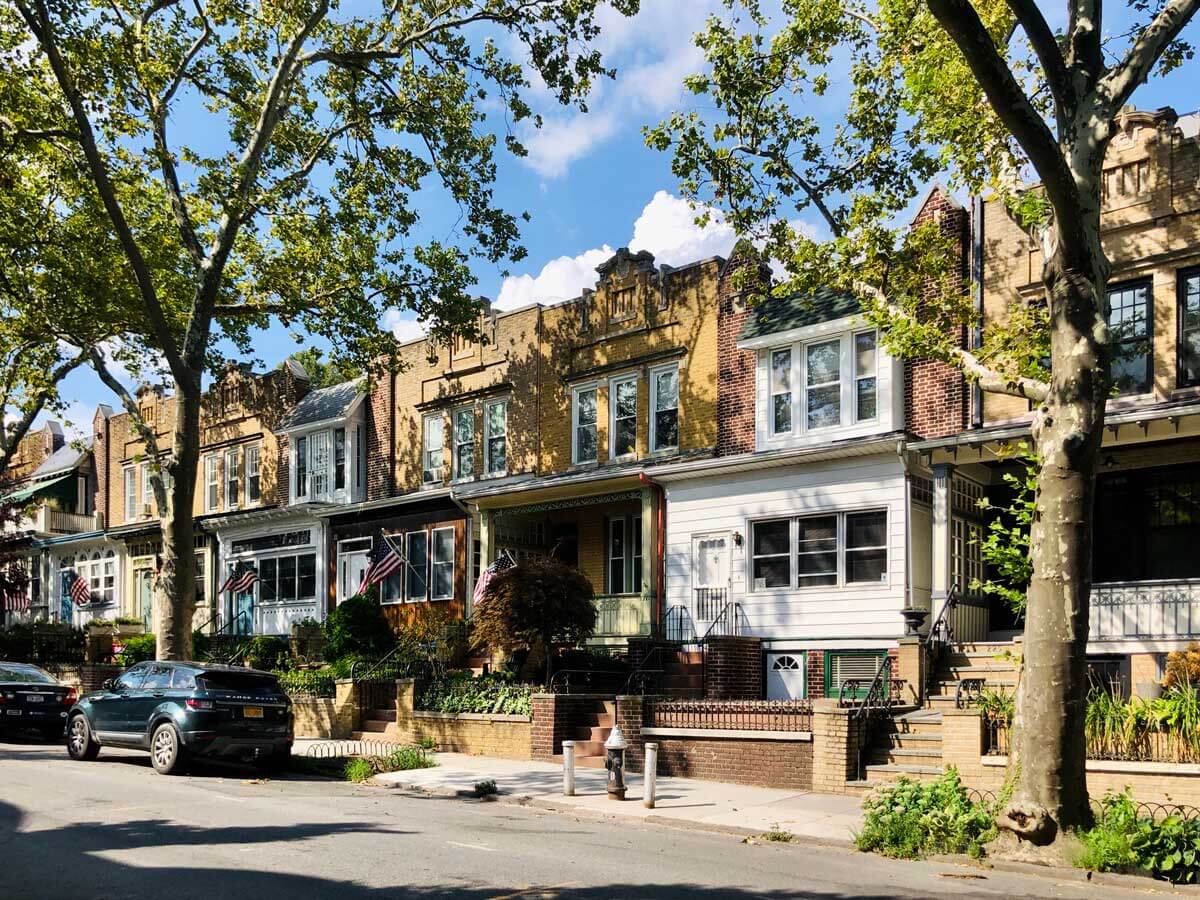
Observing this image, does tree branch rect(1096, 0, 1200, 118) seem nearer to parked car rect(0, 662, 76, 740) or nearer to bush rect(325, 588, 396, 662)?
parked car rect(0, 662, 76, 740)

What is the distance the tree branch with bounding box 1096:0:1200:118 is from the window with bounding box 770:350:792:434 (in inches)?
456

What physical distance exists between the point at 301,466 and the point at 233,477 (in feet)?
13.3

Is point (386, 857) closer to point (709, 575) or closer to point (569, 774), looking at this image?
point (569, 774)

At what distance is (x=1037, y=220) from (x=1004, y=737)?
605cm

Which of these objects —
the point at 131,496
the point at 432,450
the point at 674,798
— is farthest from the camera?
the point at 131,496

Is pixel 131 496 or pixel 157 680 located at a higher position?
pixel 131 496

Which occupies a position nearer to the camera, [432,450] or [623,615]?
[623,615]

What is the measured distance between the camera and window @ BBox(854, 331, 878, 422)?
21.3 meters

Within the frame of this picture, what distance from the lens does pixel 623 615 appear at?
24141 mm

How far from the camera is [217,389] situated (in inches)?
1480

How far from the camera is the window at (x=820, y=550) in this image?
67.9ft

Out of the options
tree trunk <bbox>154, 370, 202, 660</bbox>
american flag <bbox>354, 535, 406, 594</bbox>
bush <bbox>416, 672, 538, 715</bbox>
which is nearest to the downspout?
bush <bbox>416, 672, 538, 715</bbox>

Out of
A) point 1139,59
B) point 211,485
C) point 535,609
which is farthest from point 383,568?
point 1139,59

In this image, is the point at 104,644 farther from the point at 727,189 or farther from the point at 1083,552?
the point at 1083,552
